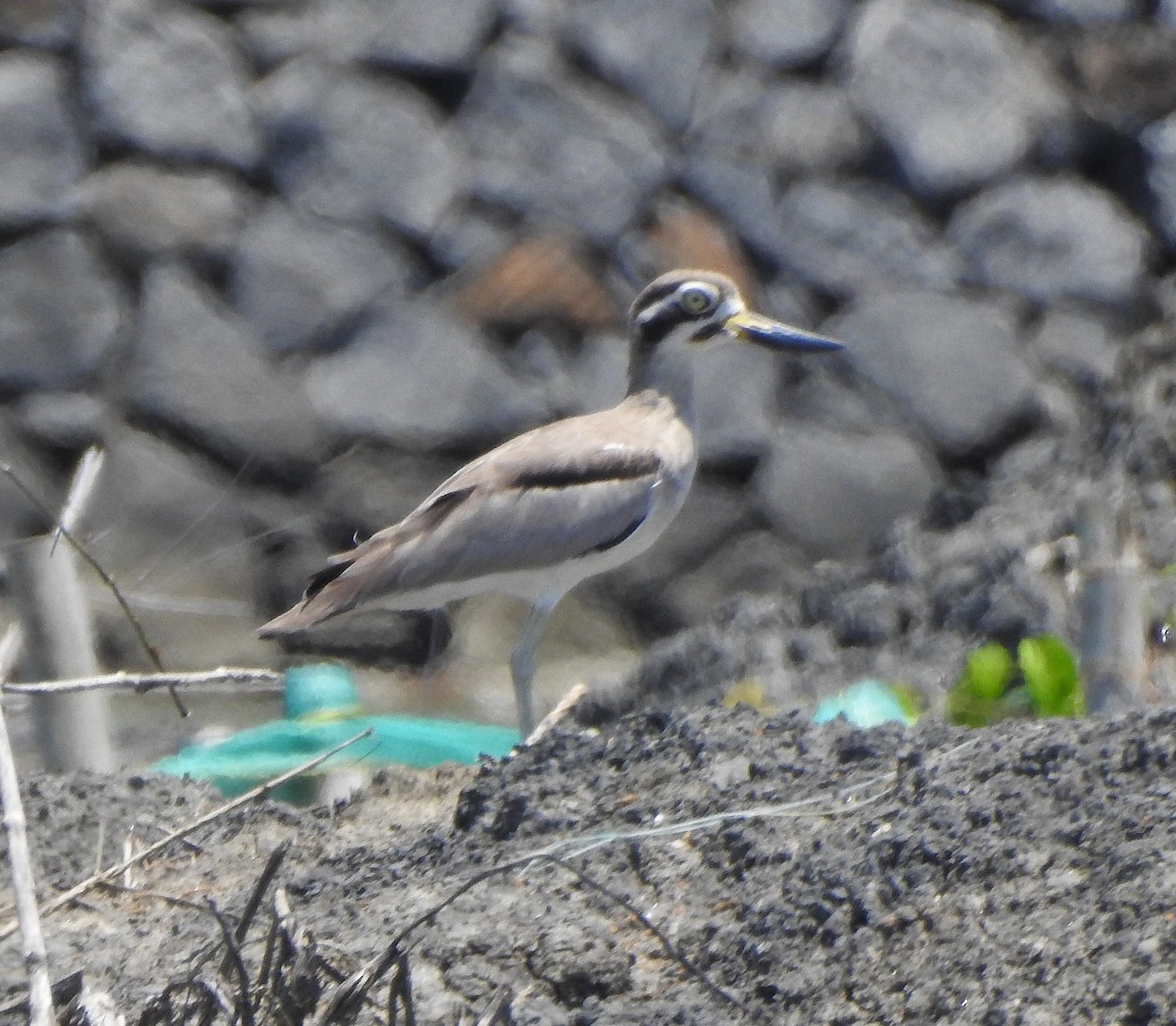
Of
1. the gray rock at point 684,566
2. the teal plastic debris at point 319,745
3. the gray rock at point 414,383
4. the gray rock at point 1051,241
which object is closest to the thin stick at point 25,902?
the teal plastic debris at point 319,745

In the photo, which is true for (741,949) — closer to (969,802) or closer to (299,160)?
(969,802)

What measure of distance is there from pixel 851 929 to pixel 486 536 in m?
2.95

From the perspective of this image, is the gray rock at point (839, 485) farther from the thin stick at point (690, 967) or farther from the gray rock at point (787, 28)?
the thin stick at point (690, 967)

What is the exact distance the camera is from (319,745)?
15.1 feet

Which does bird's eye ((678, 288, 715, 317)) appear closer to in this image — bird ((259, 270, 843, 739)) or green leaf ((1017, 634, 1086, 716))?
bird ((259, 270, 843, 739))

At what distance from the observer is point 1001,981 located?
2584 mm

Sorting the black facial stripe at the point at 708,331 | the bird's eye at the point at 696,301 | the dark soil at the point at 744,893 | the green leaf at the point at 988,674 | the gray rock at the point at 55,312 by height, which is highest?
the gray rock at the point at 55,312

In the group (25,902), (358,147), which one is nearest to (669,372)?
(358,147)

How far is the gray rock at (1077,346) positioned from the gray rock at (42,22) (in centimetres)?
366

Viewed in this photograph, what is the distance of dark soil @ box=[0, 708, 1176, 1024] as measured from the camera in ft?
8.54

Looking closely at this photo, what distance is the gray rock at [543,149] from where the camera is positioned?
7363mm

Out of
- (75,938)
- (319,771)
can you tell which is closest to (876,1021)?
(75,938)

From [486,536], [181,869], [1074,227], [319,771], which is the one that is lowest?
[181,869]

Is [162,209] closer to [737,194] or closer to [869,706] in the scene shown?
[737,194]
